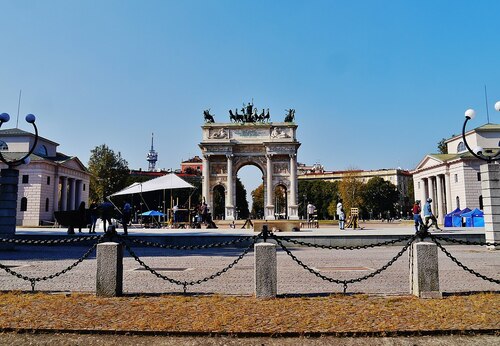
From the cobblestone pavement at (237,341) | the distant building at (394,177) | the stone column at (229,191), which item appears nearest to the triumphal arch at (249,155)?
the stone column at (229,191)

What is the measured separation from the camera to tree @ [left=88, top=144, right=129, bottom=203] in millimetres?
73750

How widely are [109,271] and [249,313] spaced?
10.2 ft

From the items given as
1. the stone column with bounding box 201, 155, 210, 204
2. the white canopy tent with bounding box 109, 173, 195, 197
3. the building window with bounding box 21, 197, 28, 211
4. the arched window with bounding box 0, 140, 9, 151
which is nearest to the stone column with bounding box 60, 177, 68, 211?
the building window with bounding box 21, 197, 28, 211

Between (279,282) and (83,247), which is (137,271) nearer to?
(279,282)

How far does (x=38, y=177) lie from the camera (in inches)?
2438

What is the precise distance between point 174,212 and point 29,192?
36253mm

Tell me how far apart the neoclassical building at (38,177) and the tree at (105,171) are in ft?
15.2

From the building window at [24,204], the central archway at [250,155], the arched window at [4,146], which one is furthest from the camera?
the central archway at [250,155]

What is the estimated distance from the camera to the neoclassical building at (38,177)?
61.0m

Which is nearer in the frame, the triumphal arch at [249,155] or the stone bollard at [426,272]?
the stone bollard at [426,272]

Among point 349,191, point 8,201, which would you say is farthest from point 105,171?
point 8,201

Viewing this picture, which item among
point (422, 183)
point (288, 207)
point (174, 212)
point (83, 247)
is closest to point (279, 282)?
Answer: point (83, 247)

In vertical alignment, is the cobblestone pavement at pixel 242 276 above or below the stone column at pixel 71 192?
below

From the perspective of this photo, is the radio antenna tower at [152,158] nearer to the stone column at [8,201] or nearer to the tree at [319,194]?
the tree at [319,194]
